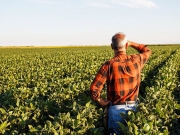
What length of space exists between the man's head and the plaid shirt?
122 mm

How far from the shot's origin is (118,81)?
4.06 meters

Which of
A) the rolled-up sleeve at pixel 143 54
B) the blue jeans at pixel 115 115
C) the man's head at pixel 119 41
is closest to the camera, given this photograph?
the man's head at pixel 119 41

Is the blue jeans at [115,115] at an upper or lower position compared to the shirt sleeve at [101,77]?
lower

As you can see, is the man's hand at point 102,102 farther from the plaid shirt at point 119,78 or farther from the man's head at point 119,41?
the man's head at point 119,41

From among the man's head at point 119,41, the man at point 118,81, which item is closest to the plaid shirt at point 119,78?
the man at point 118,81

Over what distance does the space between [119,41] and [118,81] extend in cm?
56

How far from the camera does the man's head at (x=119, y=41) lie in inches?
153

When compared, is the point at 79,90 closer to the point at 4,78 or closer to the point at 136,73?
the point at 136,73

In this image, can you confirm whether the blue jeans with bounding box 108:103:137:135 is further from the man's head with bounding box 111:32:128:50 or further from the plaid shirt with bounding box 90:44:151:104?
the man's head with bounding box 111:32:128:50

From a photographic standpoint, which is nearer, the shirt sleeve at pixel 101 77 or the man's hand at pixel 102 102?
the shirt sleeve at pixel 101 77

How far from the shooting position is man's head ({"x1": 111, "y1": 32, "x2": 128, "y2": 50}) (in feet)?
12.7

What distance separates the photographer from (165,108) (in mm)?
4805

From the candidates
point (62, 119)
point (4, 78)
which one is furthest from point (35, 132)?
point (4, 78)

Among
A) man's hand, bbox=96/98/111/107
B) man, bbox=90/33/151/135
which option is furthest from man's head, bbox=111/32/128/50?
man's hand, bbox=96/98/111/107
